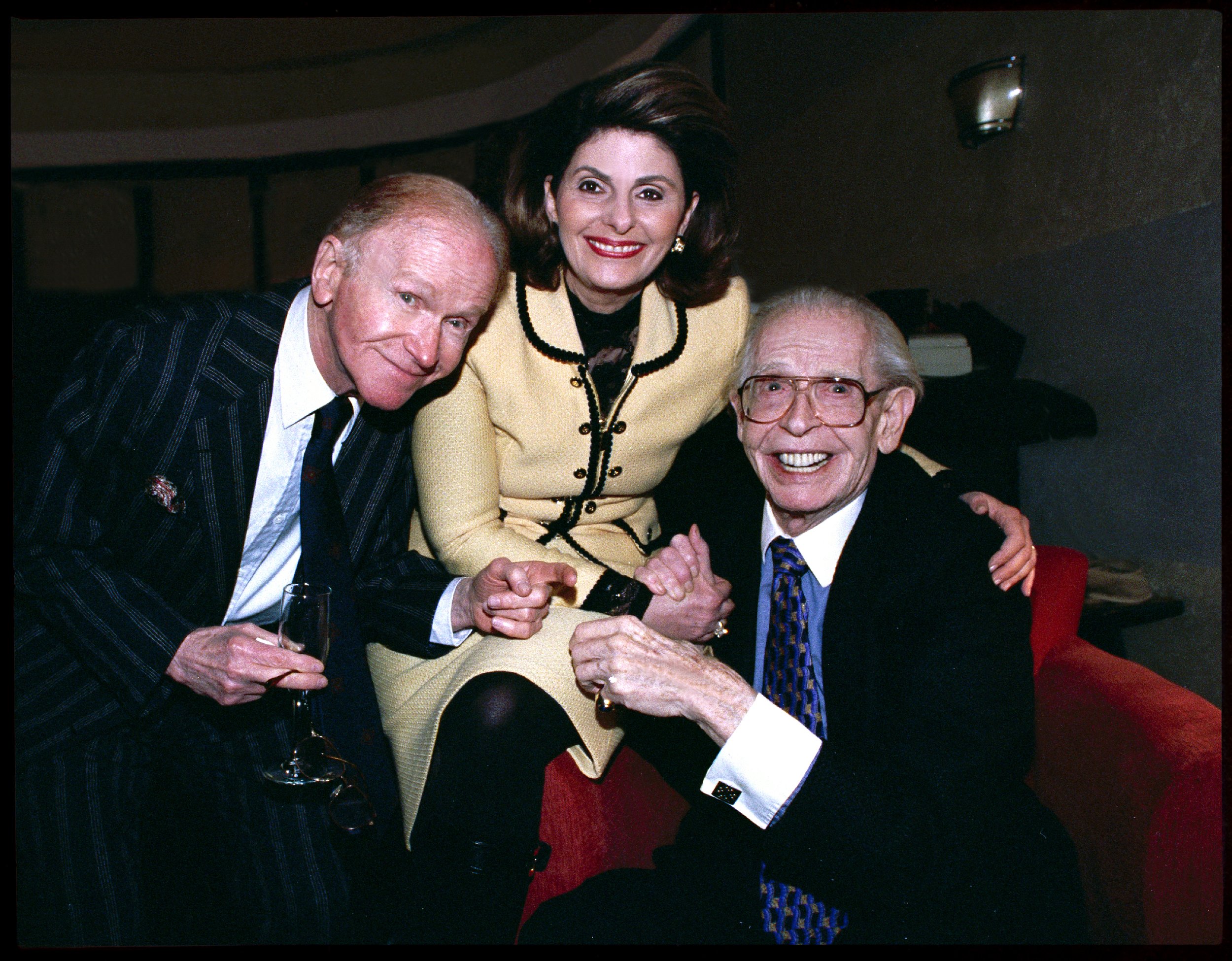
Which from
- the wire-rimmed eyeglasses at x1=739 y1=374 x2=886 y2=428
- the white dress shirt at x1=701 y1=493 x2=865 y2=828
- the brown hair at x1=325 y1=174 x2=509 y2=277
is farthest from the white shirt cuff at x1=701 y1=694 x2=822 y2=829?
the brown hair at x1=325 y1=174 x2=509 y2=277

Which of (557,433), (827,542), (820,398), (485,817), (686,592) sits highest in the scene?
(820,398)

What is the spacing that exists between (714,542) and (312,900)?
1.09 meters

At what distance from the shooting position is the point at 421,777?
5.08 ft

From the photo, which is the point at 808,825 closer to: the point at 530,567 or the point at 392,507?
the point at 530,567

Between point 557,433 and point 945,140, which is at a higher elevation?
point 945,140

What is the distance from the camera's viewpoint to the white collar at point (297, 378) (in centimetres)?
166

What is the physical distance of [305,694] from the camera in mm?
1624

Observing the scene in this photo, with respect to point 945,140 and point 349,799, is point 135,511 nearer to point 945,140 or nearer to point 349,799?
point 349,799

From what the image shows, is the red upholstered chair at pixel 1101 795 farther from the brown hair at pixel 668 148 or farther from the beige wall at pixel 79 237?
the beige wall at pixel 79 237

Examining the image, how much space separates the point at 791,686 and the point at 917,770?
0.94 ft

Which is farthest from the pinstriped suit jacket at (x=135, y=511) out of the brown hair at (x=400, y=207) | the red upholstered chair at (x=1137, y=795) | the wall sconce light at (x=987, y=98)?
the wall sconce light at (x=987, y=98)

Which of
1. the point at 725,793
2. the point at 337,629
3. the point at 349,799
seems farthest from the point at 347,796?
the point at 725,793

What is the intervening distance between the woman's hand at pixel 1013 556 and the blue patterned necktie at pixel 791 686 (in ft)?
1.08

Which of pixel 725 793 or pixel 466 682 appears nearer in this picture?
pixel 725 793
